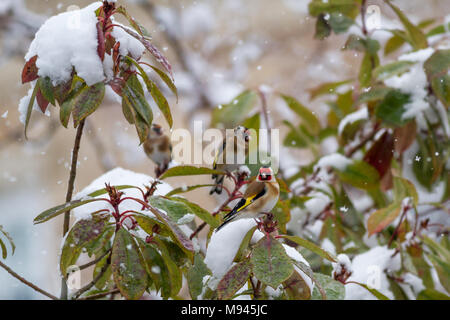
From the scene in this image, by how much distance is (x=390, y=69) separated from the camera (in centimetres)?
81

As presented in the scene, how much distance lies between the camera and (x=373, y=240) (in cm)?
96

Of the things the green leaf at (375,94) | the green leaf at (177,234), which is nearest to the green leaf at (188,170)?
the green leaf at (177,234)

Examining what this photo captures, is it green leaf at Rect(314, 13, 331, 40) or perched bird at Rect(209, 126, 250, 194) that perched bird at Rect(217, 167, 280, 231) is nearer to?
perched bird at Rect(209, 126, 250, 194)

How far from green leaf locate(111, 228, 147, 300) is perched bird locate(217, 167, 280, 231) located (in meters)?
0.10

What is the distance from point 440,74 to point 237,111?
1.24 feet

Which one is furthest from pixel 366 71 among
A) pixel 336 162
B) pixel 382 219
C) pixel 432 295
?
pixel 432 295

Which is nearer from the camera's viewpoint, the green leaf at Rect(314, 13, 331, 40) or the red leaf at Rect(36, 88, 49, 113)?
the red leaf at Rect(36, 88, 49, 113)

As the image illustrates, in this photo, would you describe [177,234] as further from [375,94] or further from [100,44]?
[375,94]

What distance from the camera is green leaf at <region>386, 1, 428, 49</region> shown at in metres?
0.86

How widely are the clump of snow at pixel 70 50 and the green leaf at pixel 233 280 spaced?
240mm

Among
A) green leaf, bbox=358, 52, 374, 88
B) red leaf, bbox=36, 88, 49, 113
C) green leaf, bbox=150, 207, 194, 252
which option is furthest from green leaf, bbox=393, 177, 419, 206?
red leaf, bbox=36, 88, 49, 113

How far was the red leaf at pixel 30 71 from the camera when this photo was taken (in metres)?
0.48

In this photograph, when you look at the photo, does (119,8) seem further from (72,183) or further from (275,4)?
(275,4)
